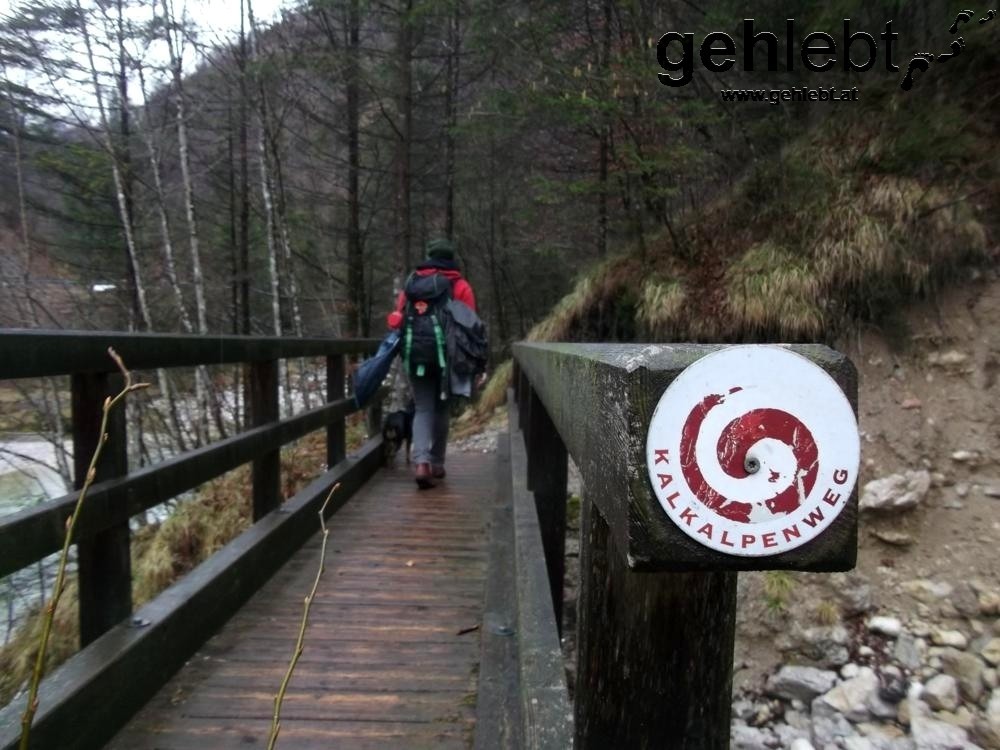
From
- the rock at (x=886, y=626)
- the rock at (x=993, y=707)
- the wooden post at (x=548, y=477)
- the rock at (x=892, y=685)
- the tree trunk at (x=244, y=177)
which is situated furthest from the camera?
the tree trunk at (x=244, y=177)

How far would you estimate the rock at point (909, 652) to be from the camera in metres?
4.97

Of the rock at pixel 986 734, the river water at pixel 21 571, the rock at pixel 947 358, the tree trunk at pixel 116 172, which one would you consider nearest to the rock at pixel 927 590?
the rock at pixel 986 734

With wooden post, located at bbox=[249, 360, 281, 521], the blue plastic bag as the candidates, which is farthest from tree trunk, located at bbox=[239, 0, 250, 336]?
wooden post, located at bbox=[249, 360, 281, 521]

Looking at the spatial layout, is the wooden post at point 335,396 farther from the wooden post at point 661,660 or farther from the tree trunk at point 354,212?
the tree trunk at point 354,212

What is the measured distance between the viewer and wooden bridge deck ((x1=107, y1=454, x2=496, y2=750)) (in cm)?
224

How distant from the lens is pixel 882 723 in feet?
14.8

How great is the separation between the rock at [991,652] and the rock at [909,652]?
0.35 metres

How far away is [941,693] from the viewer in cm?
462

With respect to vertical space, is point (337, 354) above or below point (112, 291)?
below

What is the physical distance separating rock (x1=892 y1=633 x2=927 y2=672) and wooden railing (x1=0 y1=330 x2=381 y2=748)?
4283mm

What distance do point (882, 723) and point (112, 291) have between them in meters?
10.9

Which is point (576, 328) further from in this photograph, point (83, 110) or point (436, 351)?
point (83, 110)

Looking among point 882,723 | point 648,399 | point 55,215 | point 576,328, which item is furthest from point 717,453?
point 55,215

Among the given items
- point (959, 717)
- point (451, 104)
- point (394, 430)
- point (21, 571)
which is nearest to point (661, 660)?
point (959, 717)
